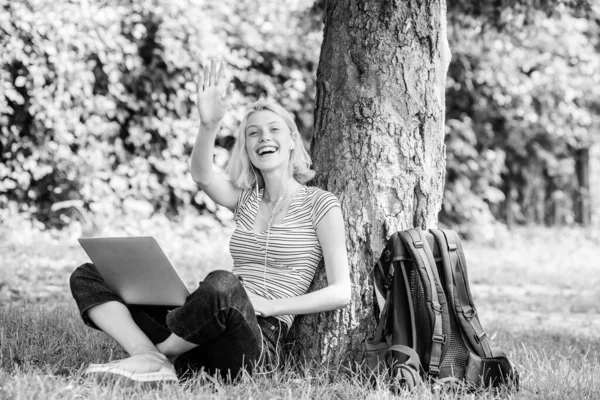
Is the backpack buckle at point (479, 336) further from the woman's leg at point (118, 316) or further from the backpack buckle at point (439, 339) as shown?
the woman's leg at point (118, 316)

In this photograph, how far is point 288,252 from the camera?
290 cm

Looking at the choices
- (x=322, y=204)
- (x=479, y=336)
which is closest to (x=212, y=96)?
(x=322, y=204)

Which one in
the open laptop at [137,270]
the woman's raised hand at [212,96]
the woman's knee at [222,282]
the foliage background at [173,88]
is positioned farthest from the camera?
the foliage background at [173,88]

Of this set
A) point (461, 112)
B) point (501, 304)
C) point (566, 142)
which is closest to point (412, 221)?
point (501, 304)

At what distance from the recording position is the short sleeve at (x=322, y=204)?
9.44 feet

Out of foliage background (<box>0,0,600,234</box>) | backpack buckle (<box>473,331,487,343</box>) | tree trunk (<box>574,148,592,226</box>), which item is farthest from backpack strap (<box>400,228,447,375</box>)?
tree trunk (<box>574,148,592,226</box>)

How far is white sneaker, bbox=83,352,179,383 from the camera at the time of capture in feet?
8.18

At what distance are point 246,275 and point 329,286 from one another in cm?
39

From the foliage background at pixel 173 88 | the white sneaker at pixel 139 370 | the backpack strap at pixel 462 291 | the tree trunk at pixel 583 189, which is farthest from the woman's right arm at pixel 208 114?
the tree trunk at pixel 583 189

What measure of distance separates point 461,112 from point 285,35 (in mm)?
2652

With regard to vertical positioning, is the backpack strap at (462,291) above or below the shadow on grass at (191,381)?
above

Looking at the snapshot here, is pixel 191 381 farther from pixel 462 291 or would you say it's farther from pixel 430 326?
pixel 462 291

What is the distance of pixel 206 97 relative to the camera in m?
2.84

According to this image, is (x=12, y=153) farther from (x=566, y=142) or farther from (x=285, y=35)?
(x=566, y=142)
